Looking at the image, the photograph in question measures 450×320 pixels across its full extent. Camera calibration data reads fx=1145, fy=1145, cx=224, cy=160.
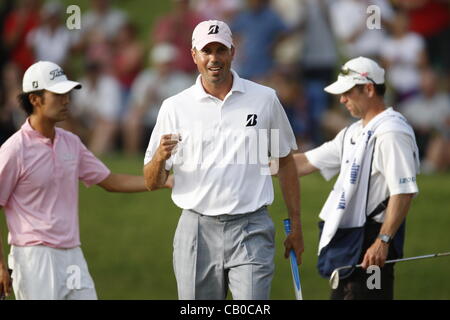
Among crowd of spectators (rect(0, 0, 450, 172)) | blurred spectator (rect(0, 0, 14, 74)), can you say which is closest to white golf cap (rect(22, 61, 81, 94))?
crowd of spectators (rect(0, 0, 450, 172))

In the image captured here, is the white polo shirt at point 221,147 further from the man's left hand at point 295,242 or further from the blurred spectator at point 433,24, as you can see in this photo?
the blurred spectator at point 433,24

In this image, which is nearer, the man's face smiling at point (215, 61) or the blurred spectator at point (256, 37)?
the man's face smiling at point (215, 61)

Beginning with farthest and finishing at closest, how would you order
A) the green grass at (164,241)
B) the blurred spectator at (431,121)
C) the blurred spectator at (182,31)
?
the blurred spectator at (182,31)
the blurred spectator at (431,121)
the green grass at (164,241)

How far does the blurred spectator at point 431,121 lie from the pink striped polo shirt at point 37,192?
8.48 metres

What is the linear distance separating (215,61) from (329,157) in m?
1.78

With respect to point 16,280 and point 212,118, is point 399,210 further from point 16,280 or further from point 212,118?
point 16,280

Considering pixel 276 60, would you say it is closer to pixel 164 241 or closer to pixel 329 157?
pixel 164 241

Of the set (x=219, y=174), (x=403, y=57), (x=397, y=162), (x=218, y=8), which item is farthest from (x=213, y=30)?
(x=218, y=8)

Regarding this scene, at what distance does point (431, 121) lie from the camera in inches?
626

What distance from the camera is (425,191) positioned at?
1498 cm

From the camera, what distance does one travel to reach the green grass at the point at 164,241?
13.5 m

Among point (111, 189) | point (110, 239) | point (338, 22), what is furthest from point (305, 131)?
point (111, 189)

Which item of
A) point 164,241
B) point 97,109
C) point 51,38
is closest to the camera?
point 164,241

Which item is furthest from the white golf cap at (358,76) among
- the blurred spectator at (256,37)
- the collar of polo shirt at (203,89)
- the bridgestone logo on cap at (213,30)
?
the blurred spectator at (256,37)
